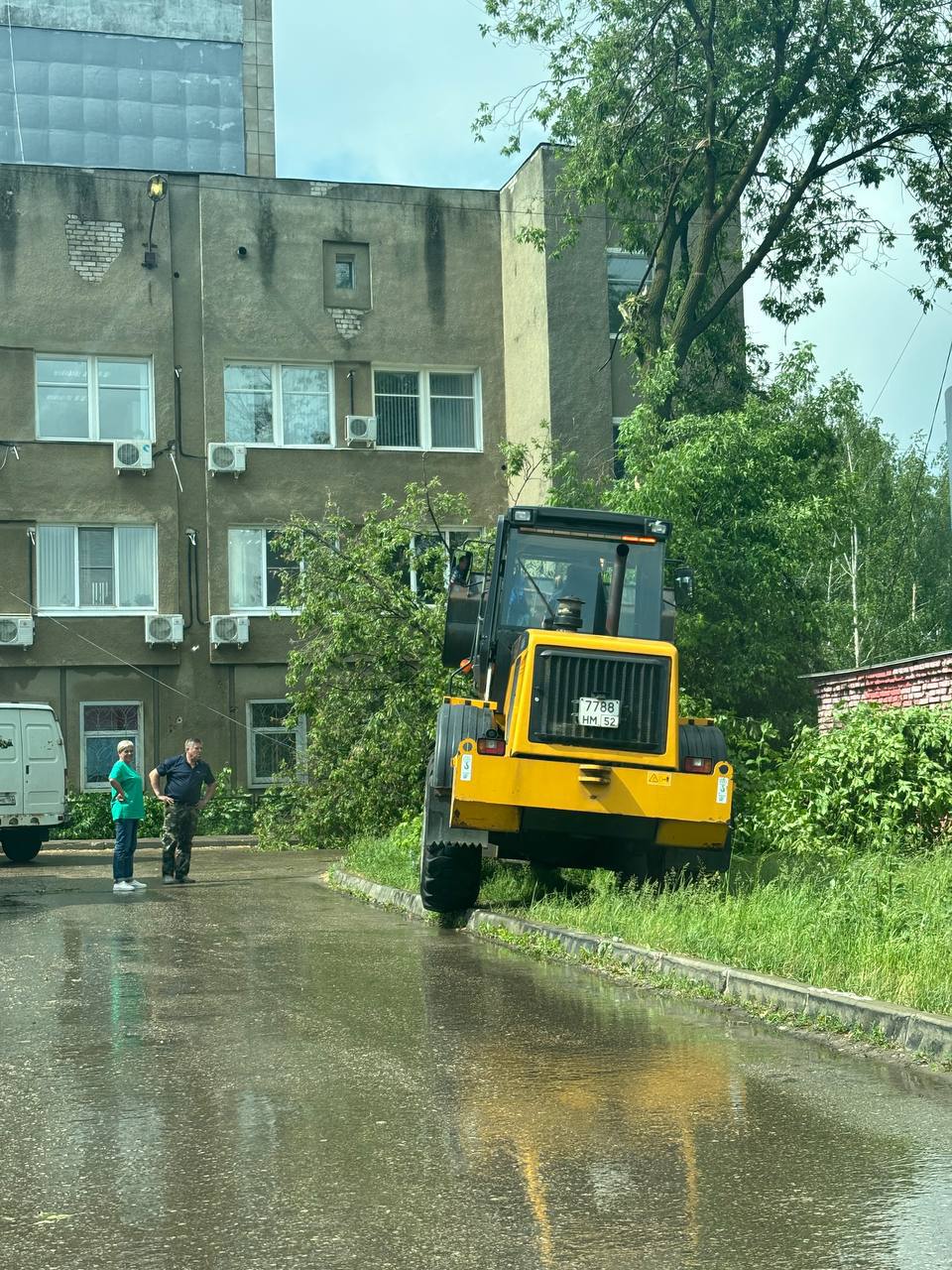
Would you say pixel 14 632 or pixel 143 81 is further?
pixel 143 81

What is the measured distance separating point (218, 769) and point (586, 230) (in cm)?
1310

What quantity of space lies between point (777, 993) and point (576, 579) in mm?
5546

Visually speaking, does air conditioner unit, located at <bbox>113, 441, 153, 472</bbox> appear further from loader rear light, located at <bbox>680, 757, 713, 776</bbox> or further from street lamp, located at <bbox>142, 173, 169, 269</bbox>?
loader rear light, located at <bbox>680, 757, 713, 776</bbox>

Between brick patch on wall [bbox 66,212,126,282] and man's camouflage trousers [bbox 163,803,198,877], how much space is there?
15.9 m

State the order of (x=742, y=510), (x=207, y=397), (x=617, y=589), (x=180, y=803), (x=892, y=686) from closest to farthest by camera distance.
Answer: (x=617, y=589), (x=180, y=803), (x=892, y=686), (x=742, y=510), (x=207, y=397)

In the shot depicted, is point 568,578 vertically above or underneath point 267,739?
above

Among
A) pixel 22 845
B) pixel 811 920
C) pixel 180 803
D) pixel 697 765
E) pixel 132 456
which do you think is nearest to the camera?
pixel 811 920

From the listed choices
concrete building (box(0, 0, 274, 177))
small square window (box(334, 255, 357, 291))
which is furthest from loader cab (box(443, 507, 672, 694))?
concrete building (box(0, 0, 274, 177))

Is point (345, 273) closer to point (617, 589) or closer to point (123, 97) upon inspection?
point (617, 589)

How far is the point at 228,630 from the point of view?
32188 millimetres

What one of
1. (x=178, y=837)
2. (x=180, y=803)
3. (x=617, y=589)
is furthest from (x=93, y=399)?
(x=617, y=589)

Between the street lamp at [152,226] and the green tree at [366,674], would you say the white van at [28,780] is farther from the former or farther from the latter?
the street lamp at [152,226]

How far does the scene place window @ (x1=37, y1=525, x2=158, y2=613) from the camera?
106 ft

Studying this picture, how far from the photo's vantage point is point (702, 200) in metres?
25.6
